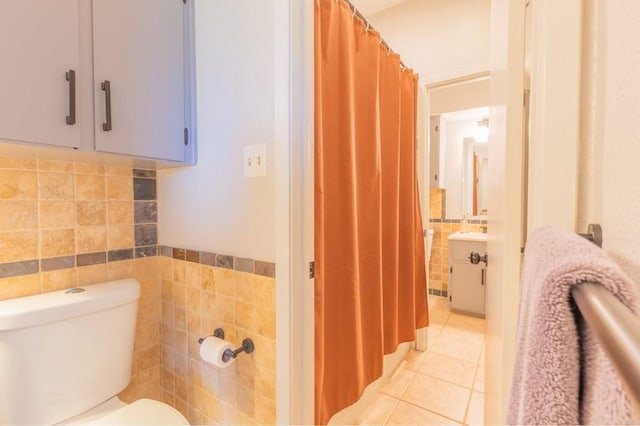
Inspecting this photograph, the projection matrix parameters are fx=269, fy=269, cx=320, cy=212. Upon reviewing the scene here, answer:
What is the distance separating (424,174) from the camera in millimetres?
2057

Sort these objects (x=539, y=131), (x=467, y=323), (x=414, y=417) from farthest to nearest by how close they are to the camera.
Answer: (x=467, y=323)
(x=414, y=417)
(x=539, y=131)

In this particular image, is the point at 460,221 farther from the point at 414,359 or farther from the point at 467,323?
the point at 414,359

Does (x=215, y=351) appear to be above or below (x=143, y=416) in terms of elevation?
above

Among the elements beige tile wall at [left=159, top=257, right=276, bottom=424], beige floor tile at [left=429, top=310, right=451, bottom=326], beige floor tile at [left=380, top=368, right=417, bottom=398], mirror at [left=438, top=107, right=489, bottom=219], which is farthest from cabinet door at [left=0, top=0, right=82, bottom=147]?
mirror at [left=438, top=107, right=489, bottom=219]

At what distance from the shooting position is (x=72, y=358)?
92 cm

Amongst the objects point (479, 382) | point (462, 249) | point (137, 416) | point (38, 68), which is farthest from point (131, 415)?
point (462, 249)

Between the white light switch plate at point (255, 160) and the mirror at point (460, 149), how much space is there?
8.47 feet

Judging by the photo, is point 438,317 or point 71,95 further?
point 438,317

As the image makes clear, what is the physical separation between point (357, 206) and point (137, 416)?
1.14 m

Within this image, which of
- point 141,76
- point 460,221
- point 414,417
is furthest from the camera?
point 460,221

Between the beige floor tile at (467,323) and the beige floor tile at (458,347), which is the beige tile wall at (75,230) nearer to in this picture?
the beige floor tile at (458,347)

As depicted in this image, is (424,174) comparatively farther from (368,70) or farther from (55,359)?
(55,359)

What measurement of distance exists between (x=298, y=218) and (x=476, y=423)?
4.83 ft

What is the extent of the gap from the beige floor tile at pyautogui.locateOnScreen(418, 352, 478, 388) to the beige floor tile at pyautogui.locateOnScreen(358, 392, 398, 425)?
1.26ft
